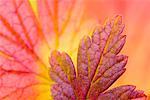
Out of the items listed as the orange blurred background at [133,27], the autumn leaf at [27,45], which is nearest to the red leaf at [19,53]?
the autumn leaf at [27,45]

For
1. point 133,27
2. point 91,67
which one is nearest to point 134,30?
point 133,27

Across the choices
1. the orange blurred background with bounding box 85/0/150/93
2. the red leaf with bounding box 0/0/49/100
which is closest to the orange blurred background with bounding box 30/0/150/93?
the orange blurred background with bounding box 85/0/150/93

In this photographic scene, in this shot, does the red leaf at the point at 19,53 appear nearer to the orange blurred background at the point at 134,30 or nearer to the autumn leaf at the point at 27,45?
the autumn leaf at the point at 27,45

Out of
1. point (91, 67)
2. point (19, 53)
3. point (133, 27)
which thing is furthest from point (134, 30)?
point (19, 53)

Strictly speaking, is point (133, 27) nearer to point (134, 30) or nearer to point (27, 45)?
point (134, 30)

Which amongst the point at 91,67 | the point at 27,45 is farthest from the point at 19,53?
the point at 91,67

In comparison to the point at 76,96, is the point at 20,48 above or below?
above

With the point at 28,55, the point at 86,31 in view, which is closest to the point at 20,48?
the point at 28,55

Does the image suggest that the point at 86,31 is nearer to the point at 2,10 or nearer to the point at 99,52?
the point at 99,52
